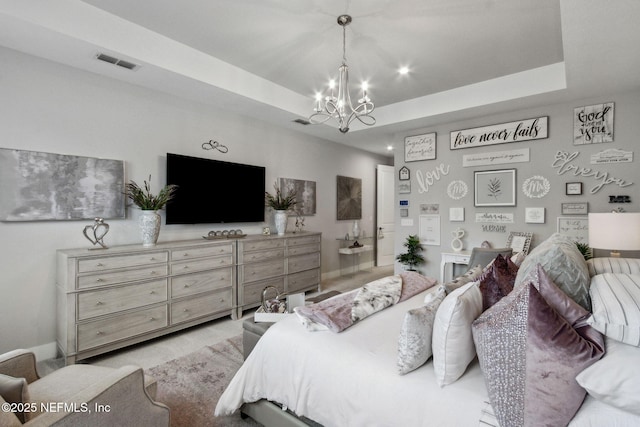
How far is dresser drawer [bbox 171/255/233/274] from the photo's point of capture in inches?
122

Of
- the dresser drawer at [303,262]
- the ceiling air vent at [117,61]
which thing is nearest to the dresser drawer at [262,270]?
the dresser drawer at [303,262]

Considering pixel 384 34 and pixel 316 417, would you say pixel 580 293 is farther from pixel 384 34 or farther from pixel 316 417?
pixel 384 34

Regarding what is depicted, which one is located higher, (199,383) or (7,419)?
(7,419)

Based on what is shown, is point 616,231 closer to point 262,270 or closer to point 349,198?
point 262,270

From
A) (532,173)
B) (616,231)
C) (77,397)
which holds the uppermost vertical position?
(532,173)

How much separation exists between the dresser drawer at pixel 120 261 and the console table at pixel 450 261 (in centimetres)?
341

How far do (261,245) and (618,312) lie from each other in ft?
11.0

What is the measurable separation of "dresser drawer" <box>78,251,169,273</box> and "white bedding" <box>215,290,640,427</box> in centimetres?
165

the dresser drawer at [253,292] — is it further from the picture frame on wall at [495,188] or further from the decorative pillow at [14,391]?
the picture frame on wall at [495,188]

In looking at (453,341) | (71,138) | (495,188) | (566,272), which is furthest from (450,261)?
(71,138)

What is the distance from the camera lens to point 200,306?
3297 millimetres

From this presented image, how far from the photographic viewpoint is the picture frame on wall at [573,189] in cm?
347

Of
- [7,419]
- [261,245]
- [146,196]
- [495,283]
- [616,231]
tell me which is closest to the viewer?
[7,419]

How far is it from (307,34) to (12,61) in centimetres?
245
